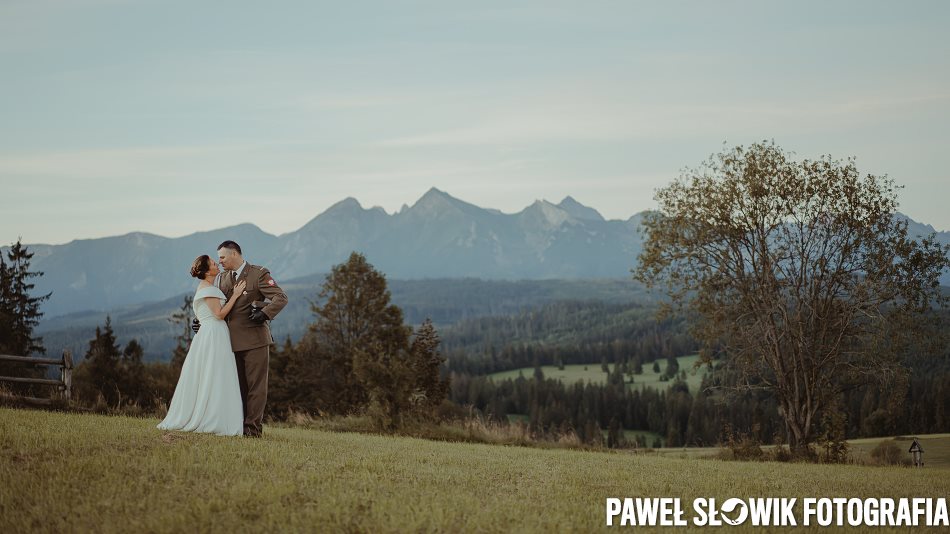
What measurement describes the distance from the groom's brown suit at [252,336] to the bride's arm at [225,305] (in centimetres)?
9

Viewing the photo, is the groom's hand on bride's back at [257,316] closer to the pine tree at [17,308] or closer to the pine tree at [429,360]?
the pine tree at [429,360]

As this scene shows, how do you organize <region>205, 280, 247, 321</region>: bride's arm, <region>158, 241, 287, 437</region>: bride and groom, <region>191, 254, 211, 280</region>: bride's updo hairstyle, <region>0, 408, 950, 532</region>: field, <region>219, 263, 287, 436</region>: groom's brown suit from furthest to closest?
<region>191, 254, 211, 280</region>: bride's updo hairstyle, <region>219, 263, 287, 436</region>: groom's brown suit, <region>205, 280, 247, 321</region>: bride's arm, <region>158, 241, 287, 437</region>: bride and groom, <region>0, 408, 950, 532</region>: field

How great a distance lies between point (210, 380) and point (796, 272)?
24103mm

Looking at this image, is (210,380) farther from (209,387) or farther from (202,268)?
(202,268)

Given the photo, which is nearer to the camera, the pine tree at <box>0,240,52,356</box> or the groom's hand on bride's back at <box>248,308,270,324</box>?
the groom's hand on bride's back at <box>248,308,270,324</box>

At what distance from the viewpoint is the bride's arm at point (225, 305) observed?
49.0 feet

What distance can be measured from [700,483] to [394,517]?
6.34 meters

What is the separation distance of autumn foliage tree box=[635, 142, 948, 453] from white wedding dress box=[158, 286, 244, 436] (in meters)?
19.9

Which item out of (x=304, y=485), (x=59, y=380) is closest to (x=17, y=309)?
(x=59, y=380)

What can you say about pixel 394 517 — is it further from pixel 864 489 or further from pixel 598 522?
pixel 864 489

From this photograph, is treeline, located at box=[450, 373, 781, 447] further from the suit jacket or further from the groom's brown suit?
the suit jacket

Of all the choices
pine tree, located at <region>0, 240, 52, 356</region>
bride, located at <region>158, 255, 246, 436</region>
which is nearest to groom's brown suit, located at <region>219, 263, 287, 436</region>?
bride, located at <region>158, 255, 246, 436</region>

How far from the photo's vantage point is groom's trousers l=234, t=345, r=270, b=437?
49.6ft

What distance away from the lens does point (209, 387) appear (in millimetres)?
14750
